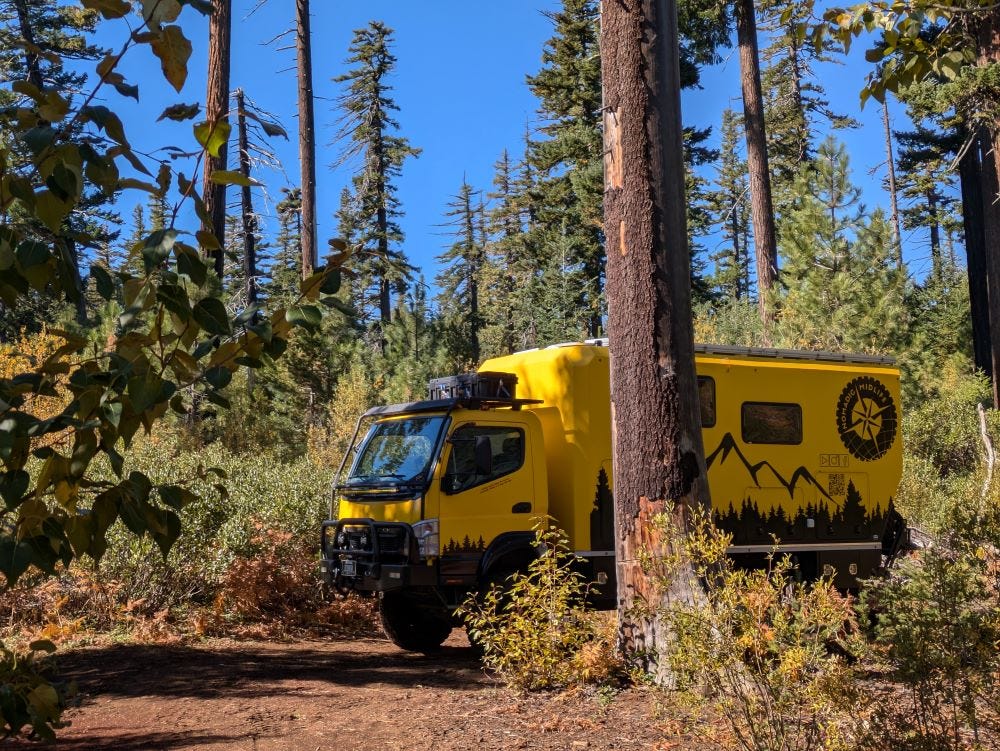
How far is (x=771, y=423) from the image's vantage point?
11.1m

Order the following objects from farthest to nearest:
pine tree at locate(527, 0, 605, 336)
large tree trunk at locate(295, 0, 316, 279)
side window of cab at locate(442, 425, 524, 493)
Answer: pine tree at locate(527, 0, 605, 336) < large tree trunk at locate(295, 0, 316, 279) < side window of cab at locate(442, 425, 524, 493)

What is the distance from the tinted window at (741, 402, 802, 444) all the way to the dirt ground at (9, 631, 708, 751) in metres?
4.18

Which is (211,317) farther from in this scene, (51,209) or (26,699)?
(26,699)

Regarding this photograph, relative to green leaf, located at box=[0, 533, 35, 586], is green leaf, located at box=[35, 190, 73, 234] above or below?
above

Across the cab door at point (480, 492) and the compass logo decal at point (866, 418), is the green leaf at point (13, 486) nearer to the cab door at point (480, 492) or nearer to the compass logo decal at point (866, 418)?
the cab door at point (480, 492)

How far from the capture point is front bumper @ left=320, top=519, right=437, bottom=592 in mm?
8922

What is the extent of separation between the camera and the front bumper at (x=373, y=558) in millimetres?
8922

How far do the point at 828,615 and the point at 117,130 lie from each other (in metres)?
3.75

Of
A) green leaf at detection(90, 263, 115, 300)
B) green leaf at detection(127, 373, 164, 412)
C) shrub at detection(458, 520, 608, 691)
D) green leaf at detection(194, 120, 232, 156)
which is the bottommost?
shrub at detection(458, 520, 608, 691)

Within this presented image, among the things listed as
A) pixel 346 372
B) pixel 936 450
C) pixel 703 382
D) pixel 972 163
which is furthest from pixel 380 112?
pixel 703 382

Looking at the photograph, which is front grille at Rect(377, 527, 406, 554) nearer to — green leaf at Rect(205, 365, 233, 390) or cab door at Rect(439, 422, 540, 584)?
cab door at Rect(439, 422, 540, 584)

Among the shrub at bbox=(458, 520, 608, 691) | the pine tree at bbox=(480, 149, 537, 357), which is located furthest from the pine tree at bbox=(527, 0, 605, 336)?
the shrub at bbox=(458, 520, 608, 691)

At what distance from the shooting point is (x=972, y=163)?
25.5 metres

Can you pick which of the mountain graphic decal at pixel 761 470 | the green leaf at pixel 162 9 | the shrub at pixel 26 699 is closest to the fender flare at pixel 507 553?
the mountain graphic decal at pixel 761 470
